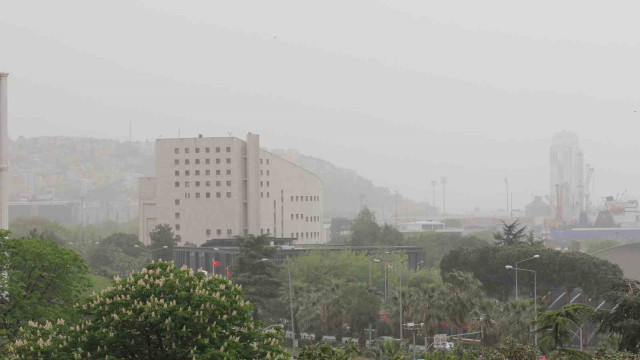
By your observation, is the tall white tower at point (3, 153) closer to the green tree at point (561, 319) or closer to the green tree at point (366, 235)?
the green tree at point (561, 319)

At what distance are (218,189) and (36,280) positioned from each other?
139027mm

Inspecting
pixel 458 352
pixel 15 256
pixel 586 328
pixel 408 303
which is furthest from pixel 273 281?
pixel 15 256

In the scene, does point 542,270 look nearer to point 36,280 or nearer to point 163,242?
point 36,280

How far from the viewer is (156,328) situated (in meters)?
32.7

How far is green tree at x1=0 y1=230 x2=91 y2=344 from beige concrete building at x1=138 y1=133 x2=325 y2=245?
13418cm

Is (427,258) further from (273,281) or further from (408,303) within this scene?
(408,303)

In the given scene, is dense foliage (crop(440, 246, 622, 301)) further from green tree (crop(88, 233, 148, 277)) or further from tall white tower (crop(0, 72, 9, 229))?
tall white tower (crop(0, 72, 9, 229))

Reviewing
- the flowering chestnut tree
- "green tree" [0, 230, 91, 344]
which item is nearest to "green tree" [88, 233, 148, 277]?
"green tree" [0, 230, 91, 344]

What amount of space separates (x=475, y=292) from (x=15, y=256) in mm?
40597

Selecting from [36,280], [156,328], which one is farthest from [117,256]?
[156,328]

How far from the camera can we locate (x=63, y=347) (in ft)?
110

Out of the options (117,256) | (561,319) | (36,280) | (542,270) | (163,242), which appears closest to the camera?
(561,319)

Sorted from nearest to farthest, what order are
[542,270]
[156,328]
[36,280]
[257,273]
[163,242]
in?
[156,328]
[36,280]
[542,270]
[257,273]
[163,242]

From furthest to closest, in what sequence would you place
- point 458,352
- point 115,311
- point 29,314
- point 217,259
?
point 217,259, point 458,352, point 29,314, point 115,311
